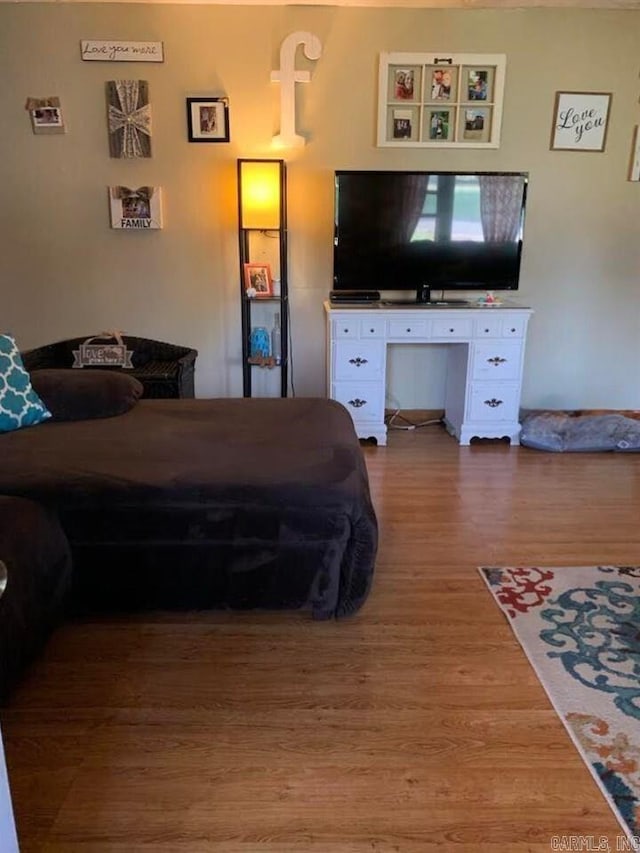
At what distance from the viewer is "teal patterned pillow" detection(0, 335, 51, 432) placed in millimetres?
2674

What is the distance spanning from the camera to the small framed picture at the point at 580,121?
4141mm

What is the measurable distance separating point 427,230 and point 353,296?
2.06 feet

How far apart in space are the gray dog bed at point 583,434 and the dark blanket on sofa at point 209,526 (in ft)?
7.32

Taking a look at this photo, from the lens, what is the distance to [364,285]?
4.26 m

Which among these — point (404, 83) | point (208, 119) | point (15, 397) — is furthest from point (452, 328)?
point (15, 397)

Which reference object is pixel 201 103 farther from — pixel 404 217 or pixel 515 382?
pixel 515 382

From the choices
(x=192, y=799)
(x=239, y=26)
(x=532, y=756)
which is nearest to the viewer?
(x=192, y=799)

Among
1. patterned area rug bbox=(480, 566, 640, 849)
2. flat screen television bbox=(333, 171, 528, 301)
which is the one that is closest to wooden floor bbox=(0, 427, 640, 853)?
patterned area rug bbox=(480, 566, 640, 849)

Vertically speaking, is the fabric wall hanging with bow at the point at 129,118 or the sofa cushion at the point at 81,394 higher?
the fabric wall hanging with bow at the point at 129,118

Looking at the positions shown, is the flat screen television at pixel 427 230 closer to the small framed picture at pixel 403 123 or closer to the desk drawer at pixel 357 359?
the small framed picture at pixel 403 123

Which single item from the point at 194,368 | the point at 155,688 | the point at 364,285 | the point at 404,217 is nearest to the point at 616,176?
the point at 404,217

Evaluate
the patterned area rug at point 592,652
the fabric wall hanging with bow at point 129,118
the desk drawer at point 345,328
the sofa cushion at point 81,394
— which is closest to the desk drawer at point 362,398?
the desk drawer at point 345,328

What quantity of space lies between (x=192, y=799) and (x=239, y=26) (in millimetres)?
4128

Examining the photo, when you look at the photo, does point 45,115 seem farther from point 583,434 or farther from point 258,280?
point 583,434
